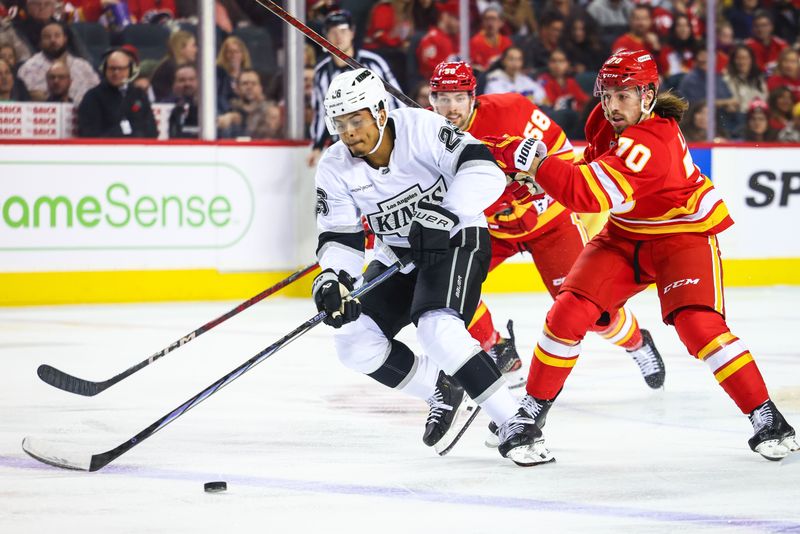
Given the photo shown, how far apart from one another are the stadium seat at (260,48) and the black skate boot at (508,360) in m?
3.18

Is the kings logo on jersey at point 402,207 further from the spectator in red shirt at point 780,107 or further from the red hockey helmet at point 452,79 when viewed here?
the spectator in red shirt at point 780,107

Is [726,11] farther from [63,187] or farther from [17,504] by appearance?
[17,504]

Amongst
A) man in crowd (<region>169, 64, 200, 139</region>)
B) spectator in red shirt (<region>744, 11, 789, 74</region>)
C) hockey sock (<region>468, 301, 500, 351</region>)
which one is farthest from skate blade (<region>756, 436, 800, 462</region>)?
spectator in red shirt (<region>744, 11, 789, 74</region>)

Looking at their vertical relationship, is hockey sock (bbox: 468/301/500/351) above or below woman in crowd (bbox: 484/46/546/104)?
below

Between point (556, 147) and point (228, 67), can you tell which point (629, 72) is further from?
point (228, 67)


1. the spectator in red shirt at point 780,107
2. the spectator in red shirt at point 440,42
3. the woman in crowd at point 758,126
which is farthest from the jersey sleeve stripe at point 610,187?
the spectator in red shirt at point 780,107

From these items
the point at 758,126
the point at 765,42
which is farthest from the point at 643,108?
the point at 765,42

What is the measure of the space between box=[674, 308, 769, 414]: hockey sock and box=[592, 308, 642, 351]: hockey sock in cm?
88

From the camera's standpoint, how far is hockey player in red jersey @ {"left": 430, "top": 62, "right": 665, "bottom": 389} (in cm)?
455

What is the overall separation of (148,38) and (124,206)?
91cm

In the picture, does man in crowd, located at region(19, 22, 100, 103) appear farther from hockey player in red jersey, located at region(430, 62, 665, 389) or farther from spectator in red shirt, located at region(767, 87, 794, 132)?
spectator in red shirt, located at region(767, 87, 794, 132)

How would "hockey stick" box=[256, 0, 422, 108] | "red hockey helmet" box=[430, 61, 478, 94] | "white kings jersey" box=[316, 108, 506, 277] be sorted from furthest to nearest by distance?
"red hockey helmet" box=[430, 61, 478, 94] → "hockey stick" box=[256, 0, 422, 108] → "white kings jersey" box=[316, 108, 506, 277]

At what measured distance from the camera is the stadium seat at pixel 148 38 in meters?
7.21

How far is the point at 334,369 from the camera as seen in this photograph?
5.16 meters
